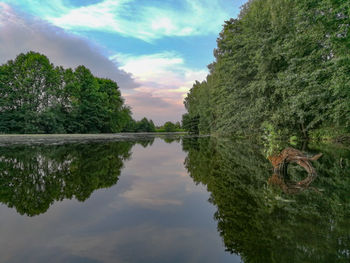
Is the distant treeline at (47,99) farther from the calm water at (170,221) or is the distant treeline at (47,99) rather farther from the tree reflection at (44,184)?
the calm water at (170,221)

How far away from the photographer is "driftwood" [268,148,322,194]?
5207 millimetres

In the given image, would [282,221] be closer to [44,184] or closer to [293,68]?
[44,184]

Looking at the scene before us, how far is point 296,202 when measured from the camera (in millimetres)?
4066

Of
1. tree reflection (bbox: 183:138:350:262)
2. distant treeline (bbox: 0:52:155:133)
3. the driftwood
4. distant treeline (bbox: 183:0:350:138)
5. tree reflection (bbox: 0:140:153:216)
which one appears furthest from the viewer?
distant treeline (bbox: 0:52:155:133)

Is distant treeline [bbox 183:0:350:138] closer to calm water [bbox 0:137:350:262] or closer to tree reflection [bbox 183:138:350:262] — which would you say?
tree reflection [bbox 183:138:350:262]

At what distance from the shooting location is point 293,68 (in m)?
11.3

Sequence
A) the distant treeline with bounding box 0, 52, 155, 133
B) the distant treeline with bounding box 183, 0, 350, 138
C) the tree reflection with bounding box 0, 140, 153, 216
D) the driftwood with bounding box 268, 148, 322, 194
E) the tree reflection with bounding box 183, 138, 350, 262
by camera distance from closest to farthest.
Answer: the tree reflection with bounding box 183, 138, 350, 262 → the tree reflection with bounding box 0, 140, 153, 216 → the driftwood with bounding box 268, 148, 322, 194 → the distant treeline with bounding box 183, 0, 350, 138 → the distant treeline with bounding box 0, 52, 155, 133

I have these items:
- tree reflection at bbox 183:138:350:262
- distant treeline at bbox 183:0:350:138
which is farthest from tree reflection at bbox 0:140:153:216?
distant treeline at bbox 183:0:350:138

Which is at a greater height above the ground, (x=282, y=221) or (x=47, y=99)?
(x=47, y=99)

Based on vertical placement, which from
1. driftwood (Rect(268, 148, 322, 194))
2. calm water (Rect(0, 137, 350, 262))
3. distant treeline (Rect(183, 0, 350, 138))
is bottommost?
calm water (Rect(0, 137, 350, 262))

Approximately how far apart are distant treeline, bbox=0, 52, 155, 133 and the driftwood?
35.7 meters

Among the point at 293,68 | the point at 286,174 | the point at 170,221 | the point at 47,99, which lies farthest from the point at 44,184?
the point at 47,99

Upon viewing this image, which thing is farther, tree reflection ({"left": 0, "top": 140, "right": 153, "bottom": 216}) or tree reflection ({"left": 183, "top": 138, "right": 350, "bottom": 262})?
tree reflection ({"left": 0, "top": 140, "right": 153, "bottom": 216})

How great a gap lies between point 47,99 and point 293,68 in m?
38.2
